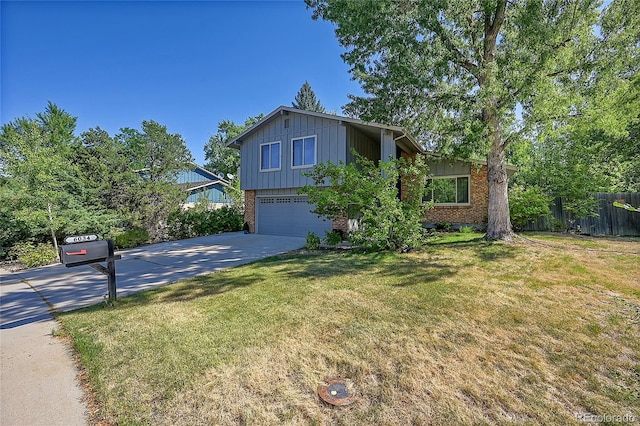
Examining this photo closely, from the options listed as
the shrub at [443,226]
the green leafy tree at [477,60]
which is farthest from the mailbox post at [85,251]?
the shrub at [443,226]

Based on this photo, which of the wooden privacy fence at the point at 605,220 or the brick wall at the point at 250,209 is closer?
the wooden privacy fence at the point at 605,220

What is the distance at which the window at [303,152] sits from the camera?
1227 cm

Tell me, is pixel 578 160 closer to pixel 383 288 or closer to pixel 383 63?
pixel 383 63

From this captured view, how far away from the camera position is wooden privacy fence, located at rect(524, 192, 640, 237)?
10883 mm

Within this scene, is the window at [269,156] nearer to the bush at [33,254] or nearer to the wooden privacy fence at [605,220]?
the bush at [33,254]

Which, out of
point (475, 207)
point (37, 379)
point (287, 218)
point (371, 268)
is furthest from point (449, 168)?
point (37, 379)

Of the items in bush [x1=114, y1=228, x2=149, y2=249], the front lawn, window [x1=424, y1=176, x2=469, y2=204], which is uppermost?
window [x1=424, y1=176, x2=469, y2=204]

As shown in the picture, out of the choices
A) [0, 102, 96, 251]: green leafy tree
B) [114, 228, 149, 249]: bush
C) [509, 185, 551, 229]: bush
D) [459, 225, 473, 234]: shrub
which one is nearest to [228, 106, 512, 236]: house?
[459, 225, 473, 234]: shrub

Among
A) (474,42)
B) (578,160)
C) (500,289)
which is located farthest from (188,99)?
(578,160)

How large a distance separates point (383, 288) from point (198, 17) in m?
9.65

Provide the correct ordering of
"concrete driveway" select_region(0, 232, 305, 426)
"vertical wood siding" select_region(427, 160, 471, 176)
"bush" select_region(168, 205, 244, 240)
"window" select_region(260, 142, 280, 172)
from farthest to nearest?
1. "bush" select_region(168, 205, 244, 240)
2. "window" select_region(260, 142, 280, 172)
3. "vertical wood siding" select_region(427, 160, 471, 176)
4. "concrete driveway" select_region(0, 232, 305, 426)

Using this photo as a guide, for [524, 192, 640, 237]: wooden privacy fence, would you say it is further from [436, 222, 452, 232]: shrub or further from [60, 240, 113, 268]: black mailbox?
[60, 240, 113, 268]: black mailbox

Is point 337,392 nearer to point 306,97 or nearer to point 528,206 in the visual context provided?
point 528,206

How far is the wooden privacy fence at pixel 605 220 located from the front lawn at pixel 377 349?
7204mm
